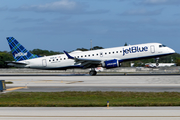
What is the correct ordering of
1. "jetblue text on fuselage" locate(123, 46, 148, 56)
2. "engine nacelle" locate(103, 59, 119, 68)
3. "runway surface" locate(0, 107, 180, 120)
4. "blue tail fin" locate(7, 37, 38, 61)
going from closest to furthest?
"runway surface" locate(0, 107, 180, 120) < "jetblue text on fuselage" locate(123, 46, 148, 56) < "engine nacelle" locate(103, 59, 119, 68) < "blue tail fin" locate(7, 37, 38, 61)

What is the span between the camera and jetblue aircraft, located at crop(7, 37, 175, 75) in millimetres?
46562

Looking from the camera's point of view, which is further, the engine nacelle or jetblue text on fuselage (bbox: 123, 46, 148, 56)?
the engine nacelle

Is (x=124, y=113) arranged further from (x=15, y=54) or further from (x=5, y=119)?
(x=15, y=54)

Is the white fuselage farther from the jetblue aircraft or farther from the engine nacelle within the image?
the engine nacelle

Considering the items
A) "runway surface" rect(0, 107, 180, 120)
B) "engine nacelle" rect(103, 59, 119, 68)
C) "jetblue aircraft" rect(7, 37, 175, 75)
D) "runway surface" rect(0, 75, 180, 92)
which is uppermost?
"jetblue aircraft" rect(7, 37, 175, 75)

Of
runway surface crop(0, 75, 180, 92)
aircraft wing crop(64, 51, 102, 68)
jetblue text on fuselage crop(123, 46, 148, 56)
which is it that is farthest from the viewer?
aircraft wing crop(64, 51, 102, 68)

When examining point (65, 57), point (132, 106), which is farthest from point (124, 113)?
point (65, 57)

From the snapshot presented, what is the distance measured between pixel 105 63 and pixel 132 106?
1254 inches

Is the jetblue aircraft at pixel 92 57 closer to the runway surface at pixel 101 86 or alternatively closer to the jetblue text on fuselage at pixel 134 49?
the jetblue text on fuselage at pixel 134 49

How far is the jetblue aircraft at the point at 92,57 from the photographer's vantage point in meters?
46.6

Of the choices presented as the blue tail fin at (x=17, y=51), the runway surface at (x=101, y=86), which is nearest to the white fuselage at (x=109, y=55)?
the blue tail fin at (x=17, y=51)

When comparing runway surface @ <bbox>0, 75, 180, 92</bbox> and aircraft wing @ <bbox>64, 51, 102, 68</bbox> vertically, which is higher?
aircraft wing @ <bbox>64, 51, 102, 68</bbox>

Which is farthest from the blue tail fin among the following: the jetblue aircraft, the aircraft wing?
the aircraft wing

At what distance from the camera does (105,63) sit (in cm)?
4731
